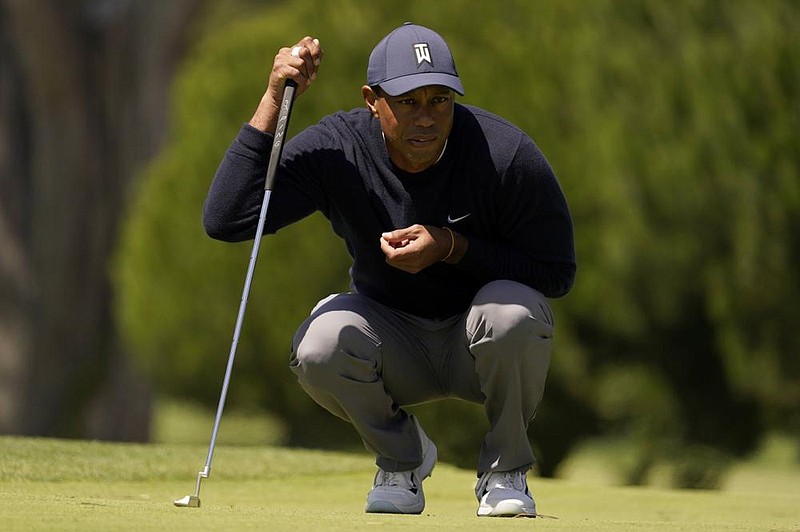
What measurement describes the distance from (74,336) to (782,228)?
403 inches

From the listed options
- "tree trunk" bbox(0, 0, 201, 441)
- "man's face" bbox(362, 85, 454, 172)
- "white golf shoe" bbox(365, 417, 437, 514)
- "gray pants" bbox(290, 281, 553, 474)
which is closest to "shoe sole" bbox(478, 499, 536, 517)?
"gray pants" bbox(290, 281, 553, 474)

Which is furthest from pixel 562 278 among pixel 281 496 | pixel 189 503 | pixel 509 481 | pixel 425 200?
pixel 281 496

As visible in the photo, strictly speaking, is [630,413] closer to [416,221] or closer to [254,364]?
[254,364]

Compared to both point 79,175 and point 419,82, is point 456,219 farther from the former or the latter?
point 79,175

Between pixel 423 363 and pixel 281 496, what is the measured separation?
1.29 metres

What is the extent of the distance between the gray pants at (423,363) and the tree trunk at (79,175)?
1336 cm

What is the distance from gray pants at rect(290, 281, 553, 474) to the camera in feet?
14.0

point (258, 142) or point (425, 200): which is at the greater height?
point (258, 142)

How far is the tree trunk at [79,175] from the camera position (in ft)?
58.0

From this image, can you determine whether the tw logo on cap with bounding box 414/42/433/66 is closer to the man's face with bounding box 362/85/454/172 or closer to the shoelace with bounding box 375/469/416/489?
the man's face with bounding box 362/85/454/172

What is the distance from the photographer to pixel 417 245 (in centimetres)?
414

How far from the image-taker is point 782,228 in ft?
35.2

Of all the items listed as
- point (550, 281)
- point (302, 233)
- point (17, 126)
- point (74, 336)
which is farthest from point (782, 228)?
point (17, 126)

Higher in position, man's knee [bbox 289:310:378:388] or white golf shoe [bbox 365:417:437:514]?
man's knee [bbox 289:310:378:388]
